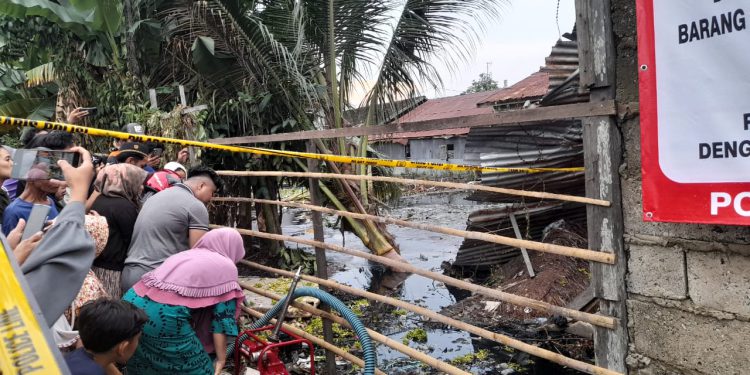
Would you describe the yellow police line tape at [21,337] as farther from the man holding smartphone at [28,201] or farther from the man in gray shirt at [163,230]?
the man in gray shirt at [163,230]

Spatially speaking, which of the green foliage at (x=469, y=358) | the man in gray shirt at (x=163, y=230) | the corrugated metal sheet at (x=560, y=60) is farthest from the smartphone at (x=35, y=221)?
the green foliage at (x=469, y=358)

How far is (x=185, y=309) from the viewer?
9.03 ft

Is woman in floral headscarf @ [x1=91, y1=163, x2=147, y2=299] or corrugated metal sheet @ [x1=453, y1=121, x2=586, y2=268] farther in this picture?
corrugated metal sheet @ [x1=453, y1=121, x2=586, y2=268]

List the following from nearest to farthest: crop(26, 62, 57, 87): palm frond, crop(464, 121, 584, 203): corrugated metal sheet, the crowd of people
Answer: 1. the crowd of people
2. crop(464, 121, 584, 203): corrugated metal sheet
3. crop(26, 62, 57, 87): palm frond

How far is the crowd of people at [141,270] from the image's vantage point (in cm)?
195

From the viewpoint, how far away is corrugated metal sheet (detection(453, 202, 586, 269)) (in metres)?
6.58

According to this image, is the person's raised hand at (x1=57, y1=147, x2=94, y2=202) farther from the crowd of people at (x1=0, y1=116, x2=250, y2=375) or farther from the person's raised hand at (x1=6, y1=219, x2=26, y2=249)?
the person's raised hand at (x1=6, y1=219, x2=26, y2=249)

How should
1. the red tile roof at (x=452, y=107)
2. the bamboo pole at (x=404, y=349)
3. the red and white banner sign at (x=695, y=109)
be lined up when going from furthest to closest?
the red tile roof at (x=452, y=107)
the bamboo pole at (x=404, y=349)
the red and white banner sign at (x=695, y=109)

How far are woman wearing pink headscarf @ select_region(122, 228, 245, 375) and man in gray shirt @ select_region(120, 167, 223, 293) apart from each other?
0.49ft

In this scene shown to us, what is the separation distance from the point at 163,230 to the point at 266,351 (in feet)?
3.26

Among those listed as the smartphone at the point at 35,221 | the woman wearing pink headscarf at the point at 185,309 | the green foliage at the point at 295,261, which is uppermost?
the smartphone at the point at 35,221

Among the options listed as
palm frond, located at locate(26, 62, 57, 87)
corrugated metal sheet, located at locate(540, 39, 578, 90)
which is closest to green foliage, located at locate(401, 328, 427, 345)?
corrugated metal sheet, located at locate(540, 39, 578, 90)

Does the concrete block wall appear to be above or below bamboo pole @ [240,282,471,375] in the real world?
above

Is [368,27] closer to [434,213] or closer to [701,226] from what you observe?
[701,226]
